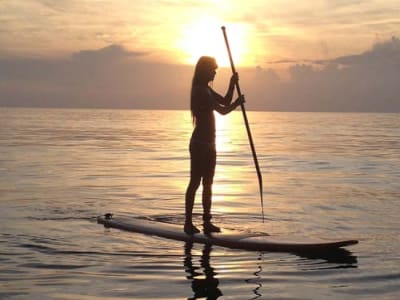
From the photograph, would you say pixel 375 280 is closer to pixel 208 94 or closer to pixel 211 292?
A: pixel 211 292

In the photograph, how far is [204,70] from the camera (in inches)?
336

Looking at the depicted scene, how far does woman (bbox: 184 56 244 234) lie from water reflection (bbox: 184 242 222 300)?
1112 mm

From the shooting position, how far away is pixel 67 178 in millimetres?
18703

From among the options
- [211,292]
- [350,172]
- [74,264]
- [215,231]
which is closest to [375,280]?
[211,292]

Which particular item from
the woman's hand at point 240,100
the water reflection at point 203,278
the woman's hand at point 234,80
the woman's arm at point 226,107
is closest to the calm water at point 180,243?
the water reflection at point 203,278

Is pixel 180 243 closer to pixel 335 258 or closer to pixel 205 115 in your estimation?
pixel 205 115

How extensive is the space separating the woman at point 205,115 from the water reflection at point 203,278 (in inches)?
43.8

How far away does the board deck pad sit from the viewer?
8062 millimetres

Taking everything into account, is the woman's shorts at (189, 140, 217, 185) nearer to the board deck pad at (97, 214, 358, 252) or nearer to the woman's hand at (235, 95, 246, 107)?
the woman's hand at (235, 95, 246, 107)

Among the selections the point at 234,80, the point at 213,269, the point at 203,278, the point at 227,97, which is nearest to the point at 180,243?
the point at 213,269

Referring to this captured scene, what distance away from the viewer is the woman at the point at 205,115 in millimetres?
8531

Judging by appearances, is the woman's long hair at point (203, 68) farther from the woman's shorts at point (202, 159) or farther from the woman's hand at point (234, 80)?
the woman's shorts at point (202, 159)

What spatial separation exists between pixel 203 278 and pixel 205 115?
A: 268 centimetres

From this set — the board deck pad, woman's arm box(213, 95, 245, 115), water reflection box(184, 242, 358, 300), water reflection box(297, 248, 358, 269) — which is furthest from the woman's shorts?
water reflection box(297, 248, 358, 269)
